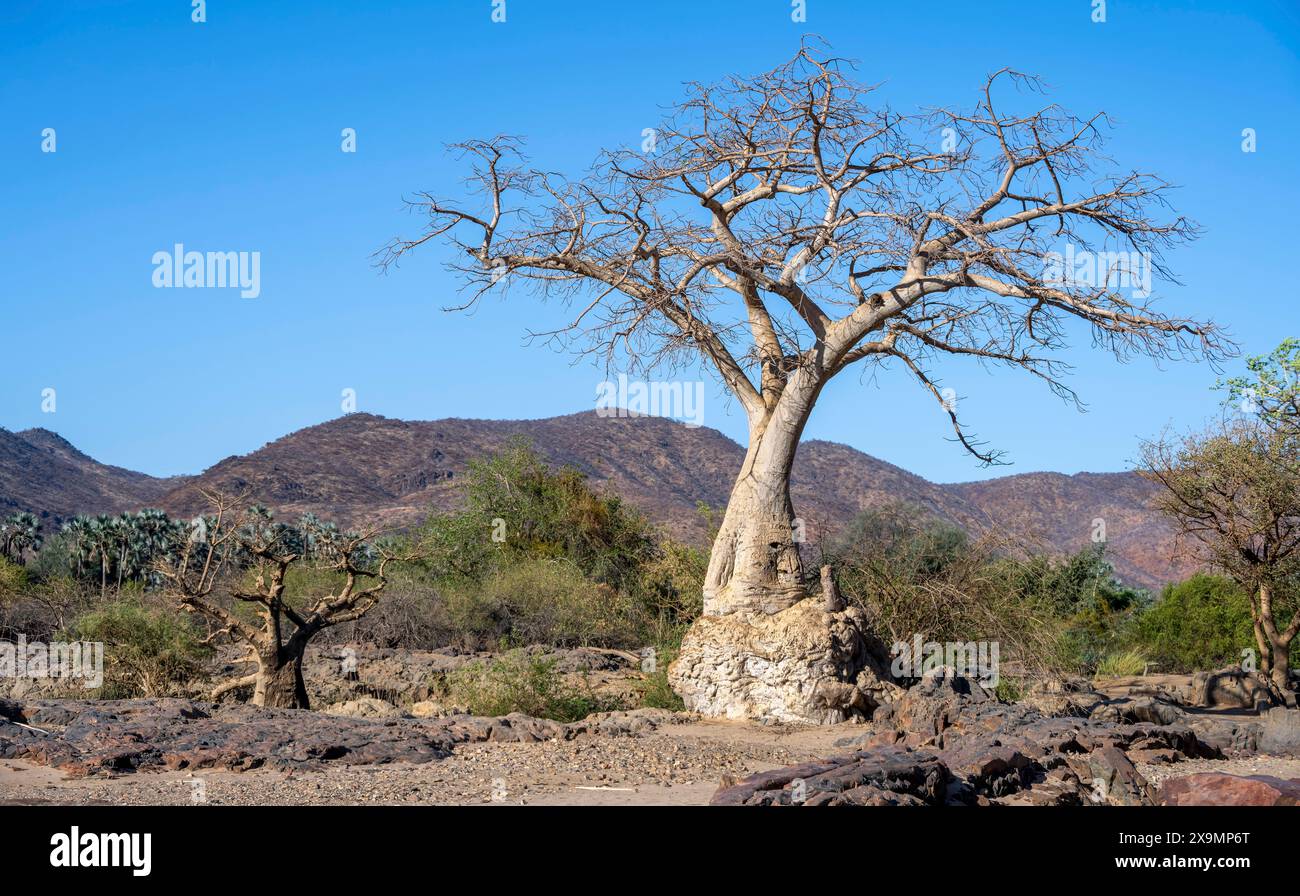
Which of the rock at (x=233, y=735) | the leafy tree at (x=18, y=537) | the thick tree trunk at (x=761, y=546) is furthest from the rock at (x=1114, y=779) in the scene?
the leafy tree at (x=18, y=537)

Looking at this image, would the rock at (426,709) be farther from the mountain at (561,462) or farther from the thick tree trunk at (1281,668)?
the mountain at (561,462)

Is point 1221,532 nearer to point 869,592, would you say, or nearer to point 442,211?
point 869,592

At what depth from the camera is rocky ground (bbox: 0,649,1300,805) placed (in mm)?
7445

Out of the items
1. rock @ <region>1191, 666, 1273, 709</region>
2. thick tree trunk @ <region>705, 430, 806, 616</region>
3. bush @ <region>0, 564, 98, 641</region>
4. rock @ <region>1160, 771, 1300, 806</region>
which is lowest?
rock @ <region>1191, 666, 1273, 709</region>

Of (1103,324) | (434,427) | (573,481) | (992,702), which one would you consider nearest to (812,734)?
(992,702)

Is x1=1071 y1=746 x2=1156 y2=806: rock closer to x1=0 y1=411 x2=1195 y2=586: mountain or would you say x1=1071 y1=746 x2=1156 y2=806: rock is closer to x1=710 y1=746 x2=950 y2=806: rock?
x1=710 y1=746 x2=950 y2=806: rock

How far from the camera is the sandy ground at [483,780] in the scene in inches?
301

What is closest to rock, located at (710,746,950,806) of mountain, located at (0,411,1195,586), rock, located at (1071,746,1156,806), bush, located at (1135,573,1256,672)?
rock, located at (1071,746,1156,806)

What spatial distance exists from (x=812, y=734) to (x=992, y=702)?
163cm

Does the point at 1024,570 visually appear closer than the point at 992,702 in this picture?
No

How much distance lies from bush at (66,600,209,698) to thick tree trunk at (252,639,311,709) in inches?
81.6

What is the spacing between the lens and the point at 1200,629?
2233 centimetres

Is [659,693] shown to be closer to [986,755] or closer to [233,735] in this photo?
[233,735]

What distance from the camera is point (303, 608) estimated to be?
19625 millimetres
